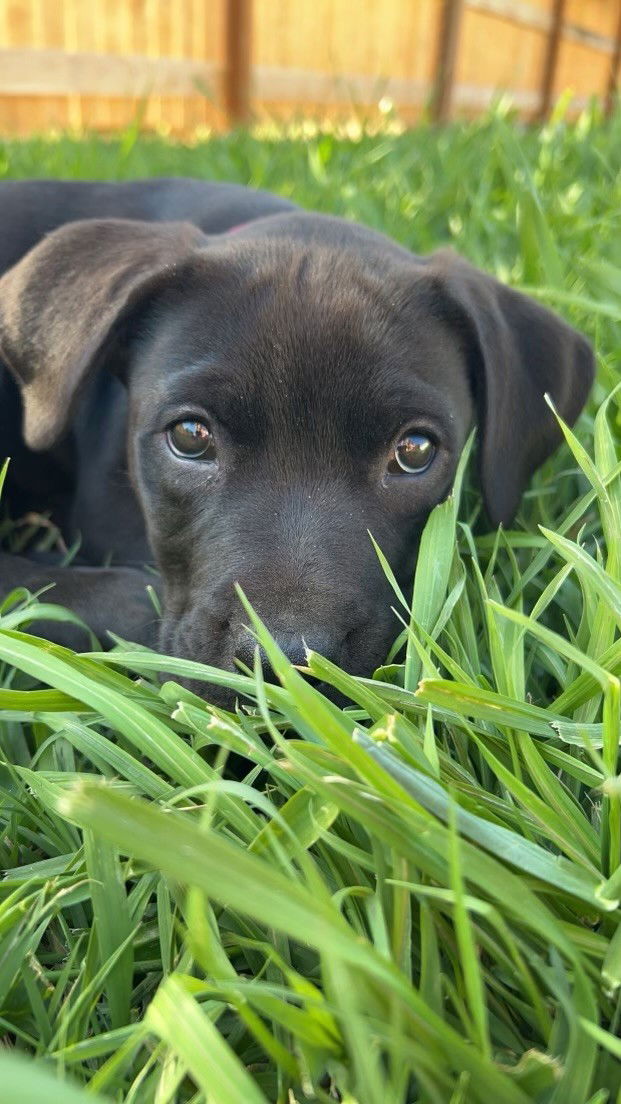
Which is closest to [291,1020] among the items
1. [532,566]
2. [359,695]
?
[359,695]

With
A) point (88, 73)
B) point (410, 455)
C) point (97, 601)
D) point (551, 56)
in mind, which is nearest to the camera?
point (410, 455)

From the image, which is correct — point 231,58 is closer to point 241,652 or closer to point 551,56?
point 551,56

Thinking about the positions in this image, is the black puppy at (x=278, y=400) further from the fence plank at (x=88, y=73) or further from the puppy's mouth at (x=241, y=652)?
the fence plank at (x=88, y=73)

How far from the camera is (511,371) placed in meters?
2.34

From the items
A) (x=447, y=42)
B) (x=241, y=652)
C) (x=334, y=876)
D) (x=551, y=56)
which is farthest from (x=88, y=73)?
(x=551, y=56)

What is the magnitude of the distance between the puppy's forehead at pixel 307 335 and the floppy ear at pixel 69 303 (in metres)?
0.10

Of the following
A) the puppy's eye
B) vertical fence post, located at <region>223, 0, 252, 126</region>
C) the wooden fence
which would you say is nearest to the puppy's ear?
the puppy's eye

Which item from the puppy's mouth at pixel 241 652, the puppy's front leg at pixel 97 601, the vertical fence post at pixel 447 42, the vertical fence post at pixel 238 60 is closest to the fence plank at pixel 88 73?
the vertical fence post at pixel 238 60

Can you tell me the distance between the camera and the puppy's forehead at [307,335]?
204 cm

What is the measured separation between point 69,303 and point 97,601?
65 centimetres

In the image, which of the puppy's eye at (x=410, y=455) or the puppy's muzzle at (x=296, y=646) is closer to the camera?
the puppy's muzzle at (x=296, y=646)

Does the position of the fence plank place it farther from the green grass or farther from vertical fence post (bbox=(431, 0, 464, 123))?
the green grass

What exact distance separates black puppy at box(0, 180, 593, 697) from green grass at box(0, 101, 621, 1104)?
0.21 m

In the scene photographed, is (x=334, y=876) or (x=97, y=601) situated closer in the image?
(x=334, y=876)
